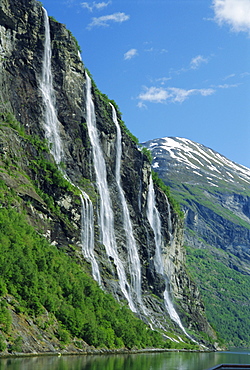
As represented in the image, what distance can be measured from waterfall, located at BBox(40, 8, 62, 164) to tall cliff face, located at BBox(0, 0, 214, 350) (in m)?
0.40

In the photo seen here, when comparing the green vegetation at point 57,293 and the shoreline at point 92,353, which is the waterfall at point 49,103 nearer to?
the green vegetation at point 57,293

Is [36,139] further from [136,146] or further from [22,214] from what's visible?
[136,146]

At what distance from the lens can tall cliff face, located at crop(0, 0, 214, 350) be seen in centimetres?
9600

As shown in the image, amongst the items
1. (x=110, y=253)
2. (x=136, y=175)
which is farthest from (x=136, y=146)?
(x=110, y=253)

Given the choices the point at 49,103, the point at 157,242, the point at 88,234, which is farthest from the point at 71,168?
the point at 157,242

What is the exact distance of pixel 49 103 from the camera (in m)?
112

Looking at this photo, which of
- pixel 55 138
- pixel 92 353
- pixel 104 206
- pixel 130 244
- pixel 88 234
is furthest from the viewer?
pixel 130 244

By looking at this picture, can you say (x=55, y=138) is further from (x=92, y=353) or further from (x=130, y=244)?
(x=92, y=353)

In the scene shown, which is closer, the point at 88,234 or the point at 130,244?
the point at 88,234

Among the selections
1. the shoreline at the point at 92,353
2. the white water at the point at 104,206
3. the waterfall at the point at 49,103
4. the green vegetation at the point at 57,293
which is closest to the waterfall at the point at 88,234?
the white water at the point at 104,206

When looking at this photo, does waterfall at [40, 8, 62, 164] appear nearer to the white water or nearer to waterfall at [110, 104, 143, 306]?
the white water

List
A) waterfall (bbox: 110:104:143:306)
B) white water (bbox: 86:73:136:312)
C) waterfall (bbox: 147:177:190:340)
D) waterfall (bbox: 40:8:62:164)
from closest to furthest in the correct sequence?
1. white water (bbox: 86:73:136:312)
2. waterfall (bbox: 40:8:62:164)
3. waterfall (bbox: 110:104:143:306)
4. waterfall (bbox: 147:177:190:340)

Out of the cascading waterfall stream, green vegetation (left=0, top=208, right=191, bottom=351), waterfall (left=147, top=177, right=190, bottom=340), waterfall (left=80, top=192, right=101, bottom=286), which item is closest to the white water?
waterfall (left=80, top=192, right=101, bottom=286)

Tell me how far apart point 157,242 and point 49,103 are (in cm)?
4156
